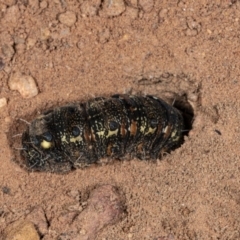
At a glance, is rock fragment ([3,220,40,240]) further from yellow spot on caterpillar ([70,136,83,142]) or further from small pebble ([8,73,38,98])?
small pebble ([8,73,38,98])

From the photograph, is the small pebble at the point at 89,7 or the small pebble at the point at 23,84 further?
the small pebble at the point at 89,7

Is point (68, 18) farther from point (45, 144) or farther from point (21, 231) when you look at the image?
point (21, 231)

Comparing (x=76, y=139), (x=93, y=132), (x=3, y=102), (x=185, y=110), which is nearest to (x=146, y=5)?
(x=185, y=110)

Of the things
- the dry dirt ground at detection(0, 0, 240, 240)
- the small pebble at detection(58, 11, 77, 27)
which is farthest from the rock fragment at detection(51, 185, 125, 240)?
the small pebble at detection(58, 11, 77, 27)

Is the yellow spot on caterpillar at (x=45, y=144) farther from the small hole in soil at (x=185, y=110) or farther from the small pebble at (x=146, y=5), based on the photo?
the small pebble at (x=146, y=5)

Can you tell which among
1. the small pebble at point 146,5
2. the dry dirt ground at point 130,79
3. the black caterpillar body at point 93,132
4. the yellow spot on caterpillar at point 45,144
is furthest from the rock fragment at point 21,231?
the small pebble at point 146,5

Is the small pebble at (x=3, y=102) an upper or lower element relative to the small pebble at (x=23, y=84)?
lower
